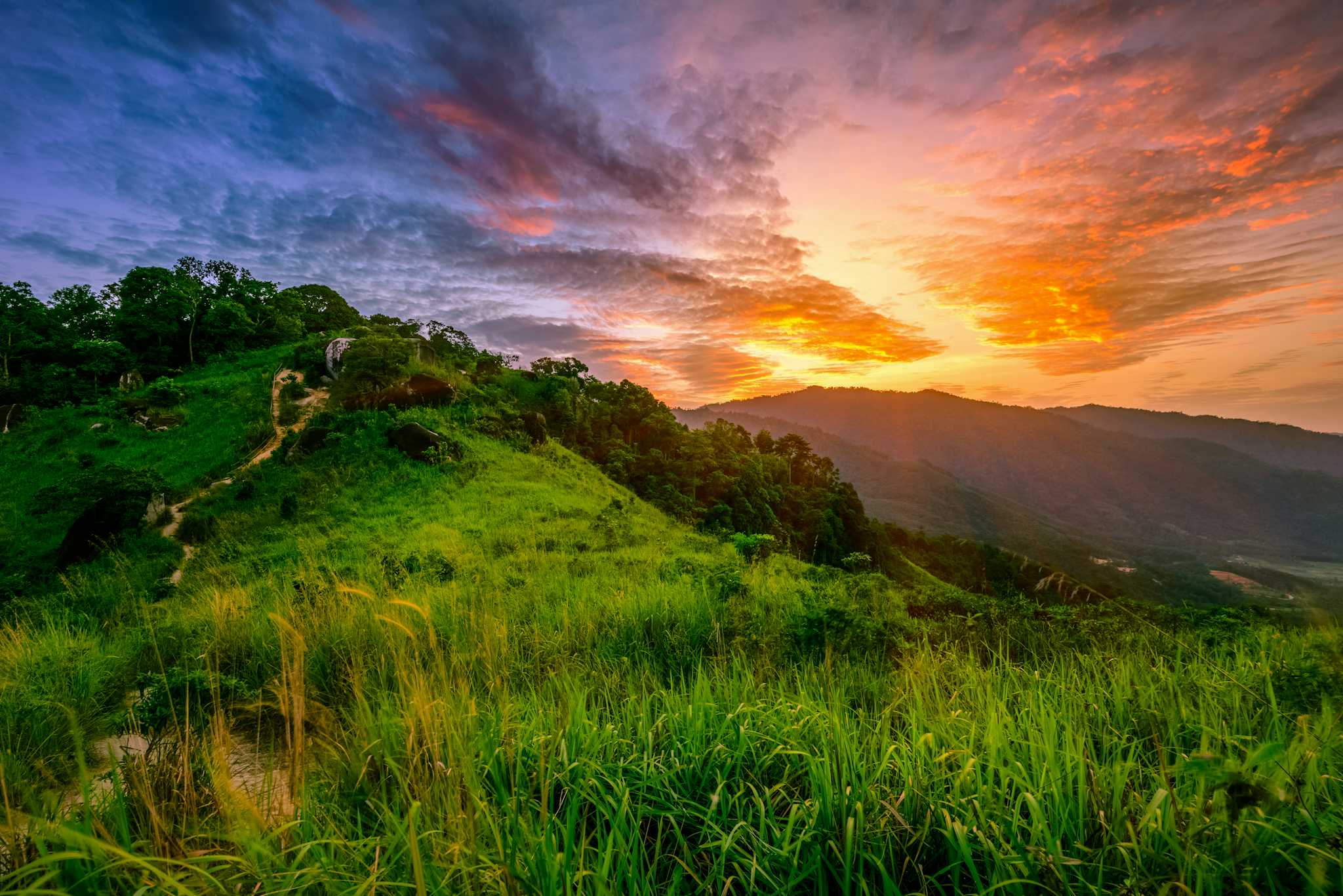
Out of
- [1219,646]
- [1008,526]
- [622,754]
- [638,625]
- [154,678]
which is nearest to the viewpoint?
[622,754]

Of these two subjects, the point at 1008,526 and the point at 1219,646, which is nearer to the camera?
the point at 1219,646

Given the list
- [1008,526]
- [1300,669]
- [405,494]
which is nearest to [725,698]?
[1300,669]

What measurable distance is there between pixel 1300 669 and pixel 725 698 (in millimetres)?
3627

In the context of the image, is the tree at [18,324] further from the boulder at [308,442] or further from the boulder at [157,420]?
the boulder at [308,442]

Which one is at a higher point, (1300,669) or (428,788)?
(1300,669)

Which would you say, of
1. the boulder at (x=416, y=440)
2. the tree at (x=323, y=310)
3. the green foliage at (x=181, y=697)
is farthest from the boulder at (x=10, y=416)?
the green foliage at (x=181, y=697)

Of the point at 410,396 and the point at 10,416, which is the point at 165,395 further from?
the point at 410,396

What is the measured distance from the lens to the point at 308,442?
19719 millimetres

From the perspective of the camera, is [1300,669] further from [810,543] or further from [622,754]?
[810,543]

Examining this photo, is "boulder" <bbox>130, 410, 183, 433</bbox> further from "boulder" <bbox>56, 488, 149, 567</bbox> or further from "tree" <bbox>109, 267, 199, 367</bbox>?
"tree" <bbox>109, 267, 199, 367</bbox>

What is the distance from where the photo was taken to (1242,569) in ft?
383

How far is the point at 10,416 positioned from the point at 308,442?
15.3 meters

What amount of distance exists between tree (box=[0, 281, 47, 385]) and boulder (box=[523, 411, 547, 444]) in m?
34.4

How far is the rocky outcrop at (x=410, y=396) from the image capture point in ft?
76.5
